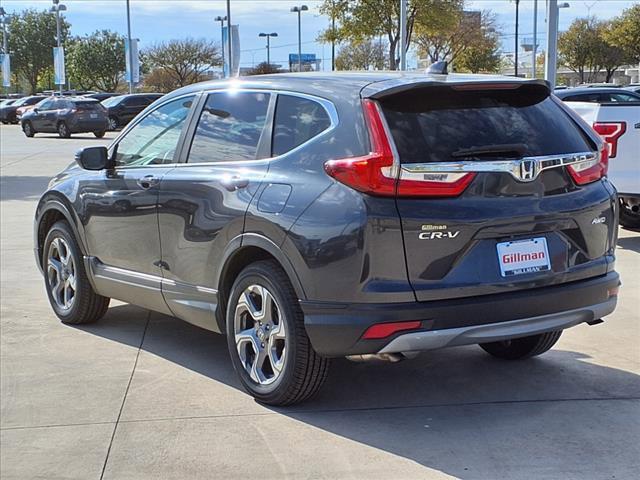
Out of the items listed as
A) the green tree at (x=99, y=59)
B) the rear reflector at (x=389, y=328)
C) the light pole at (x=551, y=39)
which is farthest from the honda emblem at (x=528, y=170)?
the green tree at (x=99, y=59)

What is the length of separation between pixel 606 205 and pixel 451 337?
1255mm

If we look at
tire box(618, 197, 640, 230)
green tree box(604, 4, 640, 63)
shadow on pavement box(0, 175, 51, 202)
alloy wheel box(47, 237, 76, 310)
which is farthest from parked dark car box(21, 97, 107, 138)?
green tree box(604, 4, 640, 63)

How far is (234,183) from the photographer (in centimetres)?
491

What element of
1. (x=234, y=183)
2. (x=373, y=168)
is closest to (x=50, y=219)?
(x=234, y=183)

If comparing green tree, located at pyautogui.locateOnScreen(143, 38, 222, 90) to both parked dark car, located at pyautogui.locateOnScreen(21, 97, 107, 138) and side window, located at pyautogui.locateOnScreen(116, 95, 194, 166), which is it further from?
side window, located at pyautogui.locateOnScreen(116, 95, 194, 166)

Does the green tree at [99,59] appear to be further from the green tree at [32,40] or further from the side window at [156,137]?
the side window at [156,137]

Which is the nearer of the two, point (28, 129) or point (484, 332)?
point (484, 332)

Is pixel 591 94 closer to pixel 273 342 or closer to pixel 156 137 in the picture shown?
pixel 156 137

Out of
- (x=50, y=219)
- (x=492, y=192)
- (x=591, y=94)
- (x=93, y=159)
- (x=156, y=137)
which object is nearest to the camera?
(x=492, y=192)

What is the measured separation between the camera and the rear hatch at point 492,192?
4.21m

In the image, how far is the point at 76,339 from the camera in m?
6.30

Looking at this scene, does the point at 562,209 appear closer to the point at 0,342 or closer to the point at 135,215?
the point at 135,215

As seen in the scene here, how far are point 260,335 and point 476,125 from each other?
1609 mm

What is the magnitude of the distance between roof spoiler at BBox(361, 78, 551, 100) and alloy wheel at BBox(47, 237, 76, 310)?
3.10 metres
